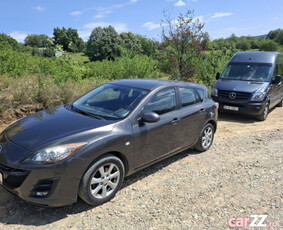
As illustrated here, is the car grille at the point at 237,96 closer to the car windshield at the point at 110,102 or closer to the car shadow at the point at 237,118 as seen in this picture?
the car shadow at the point at 237,118

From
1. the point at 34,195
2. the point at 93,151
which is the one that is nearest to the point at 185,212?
the point at 93,151

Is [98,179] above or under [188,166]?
above

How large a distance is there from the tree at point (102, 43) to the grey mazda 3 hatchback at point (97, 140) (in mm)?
55117

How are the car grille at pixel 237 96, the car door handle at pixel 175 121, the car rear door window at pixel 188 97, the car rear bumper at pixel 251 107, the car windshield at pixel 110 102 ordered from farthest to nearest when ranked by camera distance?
1. the car grille at pixel 237 96
2. the car rear bumper at pixel 251 107
3. the car rear door window at pixel 188 97
4. the car door handle at pixel 175 121
5. the car windshield at pixel 110 102

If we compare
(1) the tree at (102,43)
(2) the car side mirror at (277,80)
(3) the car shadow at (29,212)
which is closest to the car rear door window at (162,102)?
(3) the car shadow at (29,212)

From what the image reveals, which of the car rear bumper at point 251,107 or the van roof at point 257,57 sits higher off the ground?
the van roof at point 257,57

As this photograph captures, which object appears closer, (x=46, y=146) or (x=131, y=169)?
(x=46, y=146)

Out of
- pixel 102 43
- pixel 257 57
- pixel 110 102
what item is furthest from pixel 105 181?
pixel 102 43

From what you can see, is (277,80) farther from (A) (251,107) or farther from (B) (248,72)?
(A) (251,107)

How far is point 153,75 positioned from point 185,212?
1084 centimetres

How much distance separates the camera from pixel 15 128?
3432 millimetres

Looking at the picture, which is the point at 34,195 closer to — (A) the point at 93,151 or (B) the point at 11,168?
(B) the point at 11,168

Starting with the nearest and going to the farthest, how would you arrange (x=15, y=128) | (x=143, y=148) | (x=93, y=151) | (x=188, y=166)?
(x=93, y=151)
(x=15, y=128)
(x=143, y=148)
(x=188, y=166)

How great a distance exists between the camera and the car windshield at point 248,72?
324 inches
